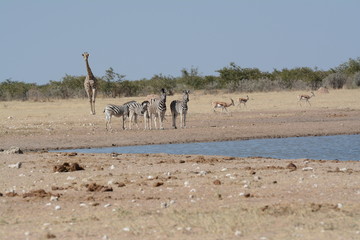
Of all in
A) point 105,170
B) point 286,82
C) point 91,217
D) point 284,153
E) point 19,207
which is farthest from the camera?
point 286,82

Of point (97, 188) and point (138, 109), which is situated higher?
point (138, 109)

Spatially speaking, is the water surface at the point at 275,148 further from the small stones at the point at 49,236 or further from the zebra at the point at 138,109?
the small stones at the point at 49,236

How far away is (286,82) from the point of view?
6197cm

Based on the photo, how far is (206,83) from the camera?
220 feet

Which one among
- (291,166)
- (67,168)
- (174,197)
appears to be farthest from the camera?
(67,168)

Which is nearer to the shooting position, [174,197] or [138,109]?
[174,197]

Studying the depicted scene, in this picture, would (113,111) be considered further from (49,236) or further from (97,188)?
(49,236)

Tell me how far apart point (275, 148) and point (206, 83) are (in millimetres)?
46519

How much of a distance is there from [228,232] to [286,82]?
179ft

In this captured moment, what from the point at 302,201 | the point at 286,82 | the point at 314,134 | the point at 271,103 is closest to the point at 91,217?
the point at 302,201

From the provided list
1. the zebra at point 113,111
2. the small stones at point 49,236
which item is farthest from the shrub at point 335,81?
the small stones at point 49,236

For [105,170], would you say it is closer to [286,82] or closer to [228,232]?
[228,232]

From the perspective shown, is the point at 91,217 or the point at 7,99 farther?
the point at 7,99

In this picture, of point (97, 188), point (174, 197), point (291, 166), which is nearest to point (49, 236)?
point (174, 197)
